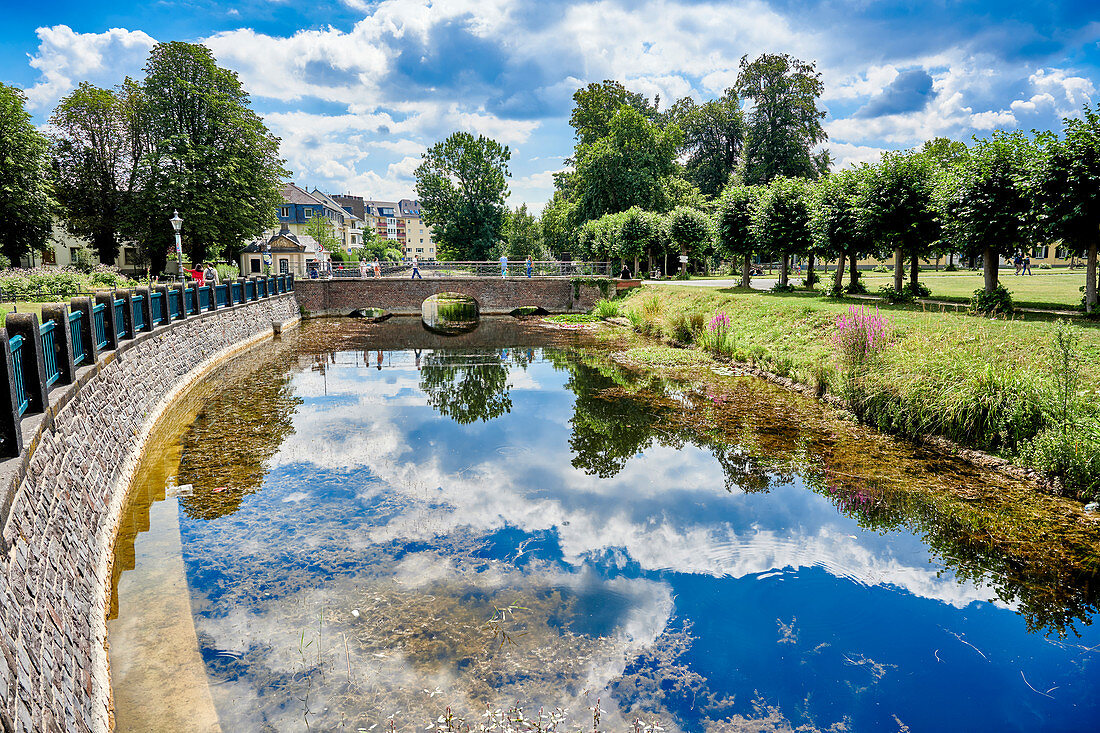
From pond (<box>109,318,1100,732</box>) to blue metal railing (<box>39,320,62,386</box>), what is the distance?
193 cm

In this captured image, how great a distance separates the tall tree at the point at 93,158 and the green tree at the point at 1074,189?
43780 millimetres

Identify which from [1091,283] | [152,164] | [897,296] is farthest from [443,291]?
[1091,283]

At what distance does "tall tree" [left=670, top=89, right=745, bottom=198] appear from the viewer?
53219 mm

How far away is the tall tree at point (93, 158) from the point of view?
38.0 m

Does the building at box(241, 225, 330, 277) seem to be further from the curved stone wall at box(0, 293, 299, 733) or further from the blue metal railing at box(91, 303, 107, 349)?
the curved stone wall at box(0, 293, 299, 733)

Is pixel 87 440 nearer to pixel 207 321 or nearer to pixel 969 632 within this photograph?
pixel 969 632

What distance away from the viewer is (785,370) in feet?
51.2

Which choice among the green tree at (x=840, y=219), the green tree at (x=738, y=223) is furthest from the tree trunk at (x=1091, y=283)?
the green tree at (x=738, y=223)

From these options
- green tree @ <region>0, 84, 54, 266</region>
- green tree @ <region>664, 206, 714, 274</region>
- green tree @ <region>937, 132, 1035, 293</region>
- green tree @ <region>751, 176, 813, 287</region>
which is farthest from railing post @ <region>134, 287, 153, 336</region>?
green tree @ <region>664, 206, 714, 274</region>

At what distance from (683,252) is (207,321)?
95.4ft

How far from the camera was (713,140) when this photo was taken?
182 feet

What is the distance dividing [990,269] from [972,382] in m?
8.74

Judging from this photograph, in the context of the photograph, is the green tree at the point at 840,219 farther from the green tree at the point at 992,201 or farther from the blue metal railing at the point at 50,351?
the blue metal railing at the point at 50,351

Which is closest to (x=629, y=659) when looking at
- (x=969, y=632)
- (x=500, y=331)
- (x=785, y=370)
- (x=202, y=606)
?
(x=969, y=632)
